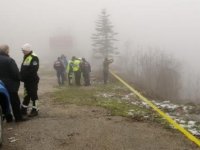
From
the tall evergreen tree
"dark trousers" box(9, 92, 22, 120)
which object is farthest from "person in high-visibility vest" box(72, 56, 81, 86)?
the tall evergreen tree

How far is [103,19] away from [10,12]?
351 feet

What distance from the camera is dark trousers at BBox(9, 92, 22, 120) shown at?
10.8 m

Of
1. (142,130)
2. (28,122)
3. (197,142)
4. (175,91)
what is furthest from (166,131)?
(175,91)

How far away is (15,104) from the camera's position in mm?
10883

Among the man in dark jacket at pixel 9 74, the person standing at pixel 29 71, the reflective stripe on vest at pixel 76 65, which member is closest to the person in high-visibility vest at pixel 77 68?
the reflective stripe on vest at pixel 76 65

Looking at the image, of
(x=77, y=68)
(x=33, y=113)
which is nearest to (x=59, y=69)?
(x=77, y=68)

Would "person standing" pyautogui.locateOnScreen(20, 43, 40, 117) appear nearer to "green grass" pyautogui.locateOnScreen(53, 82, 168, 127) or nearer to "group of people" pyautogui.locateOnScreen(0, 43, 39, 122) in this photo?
"group of people" pyautogui.locateOnScreen(0, 43, 39, 122)

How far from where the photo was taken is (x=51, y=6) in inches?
6742

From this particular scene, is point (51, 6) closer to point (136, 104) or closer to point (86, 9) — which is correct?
point (86, 9)

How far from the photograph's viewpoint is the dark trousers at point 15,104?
10.8 m

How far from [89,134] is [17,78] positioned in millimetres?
2328

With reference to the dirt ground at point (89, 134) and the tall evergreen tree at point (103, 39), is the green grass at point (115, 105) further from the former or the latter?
the tall evergreen tree at point (103, 39)

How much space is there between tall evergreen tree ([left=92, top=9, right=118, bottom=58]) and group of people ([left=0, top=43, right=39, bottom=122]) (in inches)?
1772

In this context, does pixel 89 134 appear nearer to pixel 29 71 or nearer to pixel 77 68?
pixel 29 71
